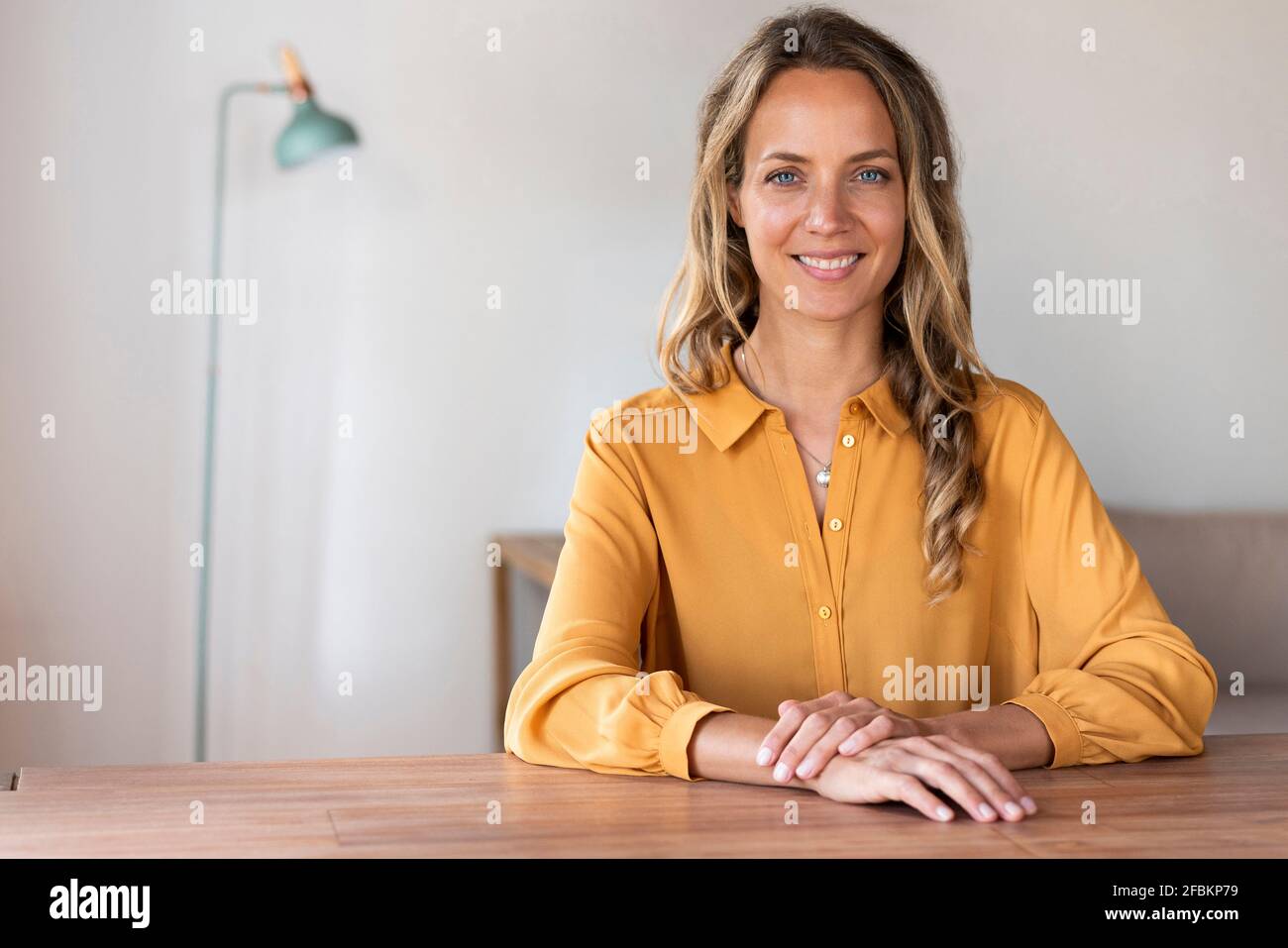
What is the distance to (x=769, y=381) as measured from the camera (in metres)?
1.81

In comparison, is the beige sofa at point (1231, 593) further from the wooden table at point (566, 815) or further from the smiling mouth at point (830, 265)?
the wooden table at point (566, 815)

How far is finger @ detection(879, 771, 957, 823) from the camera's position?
1.12 m

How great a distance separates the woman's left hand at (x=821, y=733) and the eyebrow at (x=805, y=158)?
0.73 meters

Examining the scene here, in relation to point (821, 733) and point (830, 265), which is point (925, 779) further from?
point (830, 265)

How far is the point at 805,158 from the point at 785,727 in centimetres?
78

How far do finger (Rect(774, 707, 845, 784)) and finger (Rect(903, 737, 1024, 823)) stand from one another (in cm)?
9

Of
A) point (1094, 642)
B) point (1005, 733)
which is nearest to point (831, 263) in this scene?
point (1094, 642)

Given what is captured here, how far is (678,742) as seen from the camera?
4.21ft

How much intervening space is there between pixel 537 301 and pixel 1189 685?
2.21 m

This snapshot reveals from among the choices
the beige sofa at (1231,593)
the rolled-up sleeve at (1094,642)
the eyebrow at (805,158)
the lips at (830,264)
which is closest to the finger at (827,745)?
the rolled-up sleeve at (1094,642)

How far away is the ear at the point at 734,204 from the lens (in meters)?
1.84

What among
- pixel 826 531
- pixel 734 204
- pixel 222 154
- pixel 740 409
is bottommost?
pixel 826 531
